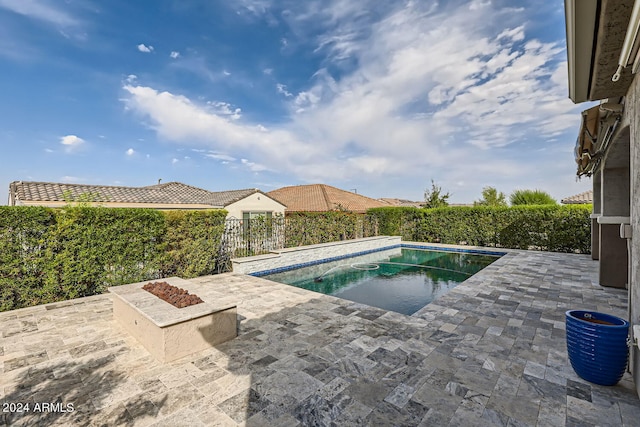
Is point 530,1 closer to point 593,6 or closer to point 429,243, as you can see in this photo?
point 593,6

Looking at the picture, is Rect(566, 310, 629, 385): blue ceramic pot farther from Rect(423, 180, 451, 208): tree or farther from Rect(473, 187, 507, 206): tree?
A: Rect(473, 187, 507, 206): tree

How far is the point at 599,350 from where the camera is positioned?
3.16 m

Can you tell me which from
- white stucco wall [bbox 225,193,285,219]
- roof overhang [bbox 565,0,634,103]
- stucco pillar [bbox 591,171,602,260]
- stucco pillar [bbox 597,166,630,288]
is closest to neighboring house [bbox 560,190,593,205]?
stucco pillar [bbox 591,171,602,260]

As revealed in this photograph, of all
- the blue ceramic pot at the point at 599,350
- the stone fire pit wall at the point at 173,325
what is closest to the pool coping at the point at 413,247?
the stone fire pit wall at the point at 173,325

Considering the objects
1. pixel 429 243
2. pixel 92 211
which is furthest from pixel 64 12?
pixel 429 243

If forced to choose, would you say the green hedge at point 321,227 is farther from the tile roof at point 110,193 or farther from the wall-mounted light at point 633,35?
the wall-mounted light at point 633,35

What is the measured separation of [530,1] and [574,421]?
38.1ft

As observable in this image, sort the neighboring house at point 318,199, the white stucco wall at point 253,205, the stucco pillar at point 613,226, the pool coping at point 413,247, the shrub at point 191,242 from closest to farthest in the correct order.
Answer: the stucco pillar at point 613,226 → the shrub at point 191,242 → the pool coping at point 413,247 → the white stucco wall at point 253,205 → the neighboring house at point 318,199

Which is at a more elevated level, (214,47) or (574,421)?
(214,47)

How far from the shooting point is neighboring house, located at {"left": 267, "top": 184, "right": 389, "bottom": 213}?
86.2ft

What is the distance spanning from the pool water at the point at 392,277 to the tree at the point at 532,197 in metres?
8.40

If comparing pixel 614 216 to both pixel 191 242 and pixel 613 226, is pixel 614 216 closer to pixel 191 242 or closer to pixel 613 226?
pixel 613 226

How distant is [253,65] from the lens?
13727 mm

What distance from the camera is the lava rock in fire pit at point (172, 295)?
454 centimetres
